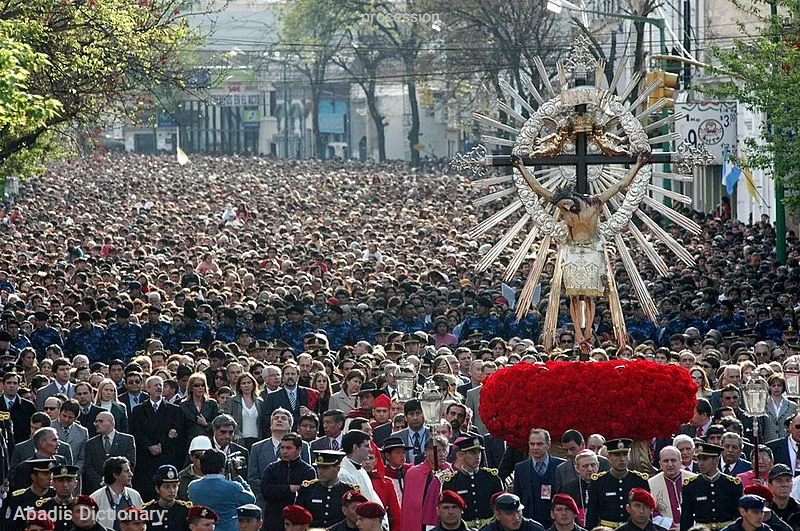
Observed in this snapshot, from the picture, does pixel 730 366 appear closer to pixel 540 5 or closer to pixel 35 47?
pixel 35 47

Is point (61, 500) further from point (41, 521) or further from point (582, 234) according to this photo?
point (582, 234)

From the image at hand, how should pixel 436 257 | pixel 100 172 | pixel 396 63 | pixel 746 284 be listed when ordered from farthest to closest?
pixel 396 63
pixel 100 172
pixel 436 257
pixel 746 284

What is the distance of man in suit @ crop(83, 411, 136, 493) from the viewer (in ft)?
51.3

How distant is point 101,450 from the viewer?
15.7 meters

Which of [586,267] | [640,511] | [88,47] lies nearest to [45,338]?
[88,47]

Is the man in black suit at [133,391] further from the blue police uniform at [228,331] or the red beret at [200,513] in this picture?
the red beret at [200,513]

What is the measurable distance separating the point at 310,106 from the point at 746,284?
98415 mm

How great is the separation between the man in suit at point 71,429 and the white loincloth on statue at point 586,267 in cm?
445

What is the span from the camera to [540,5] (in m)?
59.8

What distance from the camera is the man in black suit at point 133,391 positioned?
704 inches

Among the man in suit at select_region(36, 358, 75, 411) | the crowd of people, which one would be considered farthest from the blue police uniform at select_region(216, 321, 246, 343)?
the man in suit at select_region(36, 358, 75, 411)

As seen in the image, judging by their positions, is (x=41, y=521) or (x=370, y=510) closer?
(x=370, y=510)

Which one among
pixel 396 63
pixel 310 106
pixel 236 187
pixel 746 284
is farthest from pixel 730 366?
pixel 310 106

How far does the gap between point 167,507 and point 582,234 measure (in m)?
5.71
